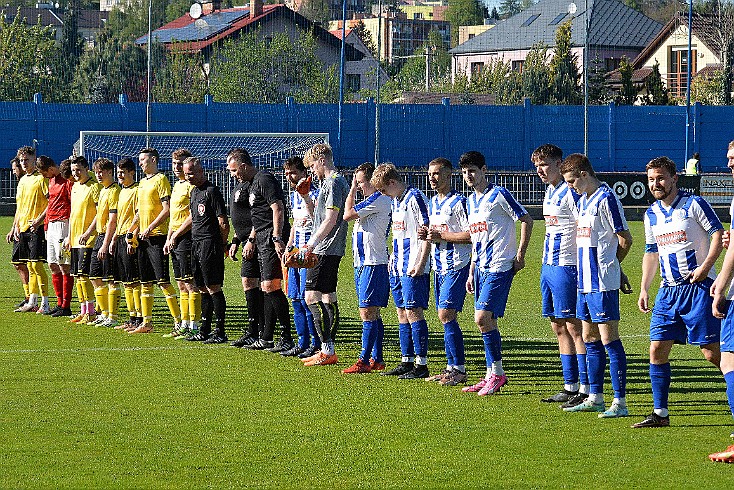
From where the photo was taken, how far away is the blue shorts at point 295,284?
12.1 meters

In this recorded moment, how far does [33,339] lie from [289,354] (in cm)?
299

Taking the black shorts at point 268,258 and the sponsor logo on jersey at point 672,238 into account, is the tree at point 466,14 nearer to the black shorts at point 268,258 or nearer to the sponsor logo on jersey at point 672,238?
the black shorts at point 268,258

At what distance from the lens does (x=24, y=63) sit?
164 ft

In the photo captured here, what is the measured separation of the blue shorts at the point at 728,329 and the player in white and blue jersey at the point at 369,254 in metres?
4.09

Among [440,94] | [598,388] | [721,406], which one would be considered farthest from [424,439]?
[440,94]

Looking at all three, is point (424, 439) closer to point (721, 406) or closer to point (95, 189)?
point (721, 406)

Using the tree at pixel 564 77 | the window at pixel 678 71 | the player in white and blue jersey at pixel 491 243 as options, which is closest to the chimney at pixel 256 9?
the tree at pixel 564 77

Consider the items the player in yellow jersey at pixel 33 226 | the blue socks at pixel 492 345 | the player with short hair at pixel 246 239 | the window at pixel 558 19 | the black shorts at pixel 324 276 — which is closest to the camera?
the blue socks at pixel 492 345

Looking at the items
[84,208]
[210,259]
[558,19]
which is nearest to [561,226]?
[210,259]

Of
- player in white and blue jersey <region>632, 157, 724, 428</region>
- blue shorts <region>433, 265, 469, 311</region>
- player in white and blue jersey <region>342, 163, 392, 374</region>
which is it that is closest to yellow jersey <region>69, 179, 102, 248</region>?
player in white and blue jersey <region>342, 163, 392, 374</region>

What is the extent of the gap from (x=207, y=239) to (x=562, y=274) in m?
4.83

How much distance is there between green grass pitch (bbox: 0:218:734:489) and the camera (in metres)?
7.20

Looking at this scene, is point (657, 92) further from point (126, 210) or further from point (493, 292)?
point (493, 292)

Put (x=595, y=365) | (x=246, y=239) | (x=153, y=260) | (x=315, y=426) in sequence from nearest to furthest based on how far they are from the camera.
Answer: (x=315, y=426) → (x=595, y=365) → (x=246, y=239) → (x=153, y=260)
